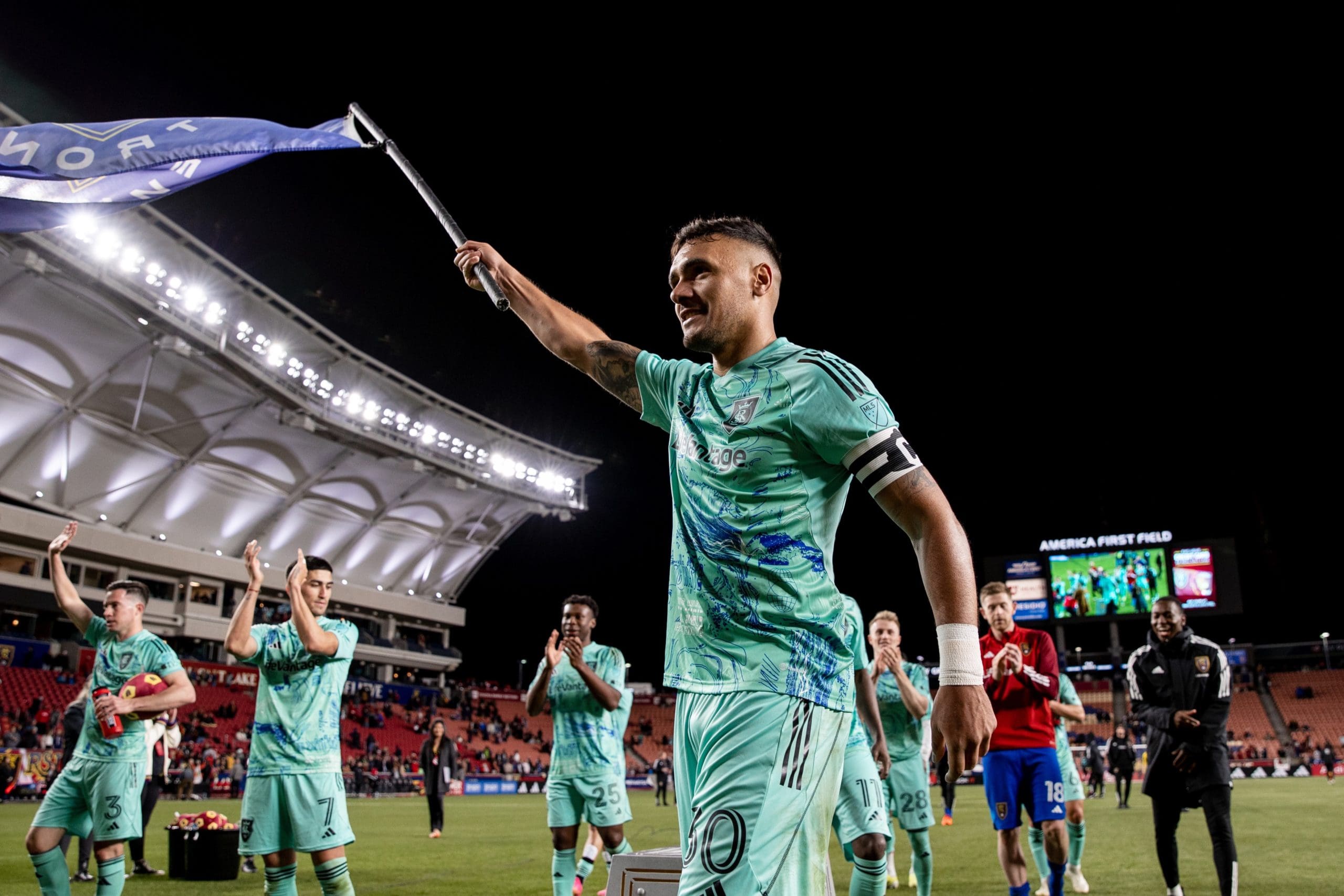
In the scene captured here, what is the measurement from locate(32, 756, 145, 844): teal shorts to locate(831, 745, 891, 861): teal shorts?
5.21 m

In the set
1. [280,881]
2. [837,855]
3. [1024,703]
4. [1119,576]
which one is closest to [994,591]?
[1024,703]

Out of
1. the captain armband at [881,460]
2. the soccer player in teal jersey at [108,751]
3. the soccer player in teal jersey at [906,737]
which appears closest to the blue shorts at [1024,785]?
the soccer player in teal jersey at [906,737]

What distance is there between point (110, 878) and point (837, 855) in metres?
9.46

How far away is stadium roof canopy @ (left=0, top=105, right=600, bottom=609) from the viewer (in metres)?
34.1

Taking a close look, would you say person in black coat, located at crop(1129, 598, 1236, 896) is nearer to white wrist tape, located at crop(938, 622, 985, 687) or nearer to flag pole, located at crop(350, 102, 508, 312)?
white wrist tape, located at crop(938, 622, 985, 687)

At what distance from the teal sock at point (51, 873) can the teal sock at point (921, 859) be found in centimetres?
649

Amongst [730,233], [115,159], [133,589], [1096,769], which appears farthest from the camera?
[1096,769]

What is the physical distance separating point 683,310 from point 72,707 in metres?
10.5

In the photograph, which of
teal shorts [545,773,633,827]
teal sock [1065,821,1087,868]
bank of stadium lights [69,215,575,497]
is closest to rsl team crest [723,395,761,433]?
teal shorts [545,773,633,827]

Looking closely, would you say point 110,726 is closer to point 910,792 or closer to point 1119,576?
point 910,792

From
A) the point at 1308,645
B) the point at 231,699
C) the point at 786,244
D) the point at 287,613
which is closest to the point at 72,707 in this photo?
the point at 786,244

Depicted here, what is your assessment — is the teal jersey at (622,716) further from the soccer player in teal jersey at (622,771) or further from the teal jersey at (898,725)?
the teal jersey at (898,725)

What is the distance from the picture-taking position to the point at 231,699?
41.6m

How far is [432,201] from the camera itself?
16.1 feet
